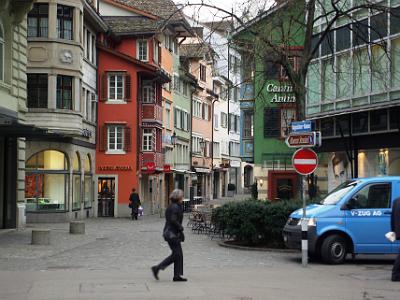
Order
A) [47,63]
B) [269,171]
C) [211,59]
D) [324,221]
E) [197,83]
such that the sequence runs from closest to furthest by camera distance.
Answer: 1. [324,221]
2. [211,59]
3. [47,63]
4. [269,171]
5. [197,83]

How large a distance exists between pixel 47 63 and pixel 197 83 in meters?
31.7

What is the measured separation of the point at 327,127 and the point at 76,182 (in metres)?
16.0

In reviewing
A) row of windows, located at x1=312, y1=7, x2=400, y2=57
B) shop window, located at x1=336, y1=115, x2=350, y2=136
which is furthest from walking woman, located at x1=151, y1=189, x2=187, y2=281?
shop window, located at x1=336, y1=115, x2=350, y2=136

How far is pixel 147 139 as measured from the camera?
160 ft

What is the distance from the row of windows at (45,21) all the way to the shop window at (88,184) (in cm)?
902

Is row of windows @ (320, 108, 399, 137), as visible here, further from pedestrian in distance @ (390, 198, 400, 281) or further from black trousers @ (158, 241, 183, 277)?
black trousers @ (158, 241, 183, 277)

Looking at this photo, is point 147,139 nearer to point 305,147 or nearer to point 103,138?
point 103,138

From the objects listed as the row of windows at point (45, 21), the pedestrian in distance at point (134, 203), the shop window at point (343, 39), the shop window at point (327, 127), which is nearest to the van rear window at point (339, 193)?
the shop window at point (343, 39)

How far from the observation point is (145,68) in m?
47.0

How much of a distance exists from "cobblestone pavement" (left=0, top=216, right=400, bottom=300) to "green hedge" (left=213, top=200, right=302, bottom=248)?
67 cm

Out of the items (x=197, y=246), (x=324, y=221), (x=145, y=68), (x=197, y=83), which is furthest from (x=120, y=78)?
(x=324, y=221)

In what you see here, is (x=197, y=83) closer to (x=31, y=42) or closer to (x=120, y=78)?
(x=120, y=78)

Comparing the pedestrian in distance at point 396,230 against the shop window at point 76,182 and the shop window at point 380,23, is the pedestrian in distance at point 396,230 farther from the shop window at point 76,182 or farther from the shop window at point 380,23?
the shop window at point 76,182

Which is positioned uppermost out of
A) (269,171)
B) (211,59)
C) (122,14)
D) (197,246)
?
(122,14)
